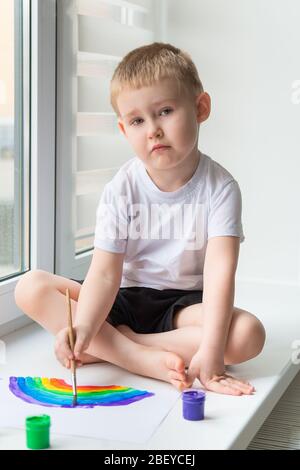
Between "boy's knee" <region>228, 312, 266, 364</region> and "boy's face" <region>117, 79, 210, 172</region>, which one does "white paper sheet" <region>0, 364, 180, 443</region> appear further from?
"boy's face" <region>117, 79, 210, 172</region>

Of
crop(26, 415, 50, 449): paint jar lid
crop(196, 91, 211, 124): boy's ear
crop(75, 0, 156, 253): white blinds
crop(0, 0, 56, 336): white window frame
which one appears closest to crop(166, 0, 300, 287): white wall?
crop(75, 0, 156, 253): white blinds

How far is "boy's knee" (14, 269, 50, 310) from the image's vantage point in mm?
1330

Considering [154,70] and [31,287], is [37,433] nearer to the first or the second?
[31,287]

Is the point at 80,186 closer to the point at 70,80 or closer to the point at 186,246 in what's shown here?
the point at 70,80

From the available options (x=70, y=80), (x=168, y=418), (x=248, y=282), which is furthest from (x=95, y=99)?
(x=168, y=418)

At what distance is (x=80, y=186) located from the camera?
1771 millimetres

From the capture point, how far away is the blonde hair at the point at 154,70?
1253 mm

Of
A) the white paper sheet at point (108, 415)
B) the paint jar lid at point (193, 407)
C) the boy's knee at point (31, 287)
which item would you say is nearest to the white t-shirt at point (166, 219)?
the boy's knee at point (31, 287)

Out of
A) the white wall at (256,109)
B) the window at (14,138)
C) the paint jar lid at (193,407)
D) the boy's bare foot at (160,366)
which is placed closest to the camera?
the paint jar lid at (193,407)

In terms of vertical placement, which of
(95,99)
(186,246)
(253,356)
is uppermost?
(95,99)

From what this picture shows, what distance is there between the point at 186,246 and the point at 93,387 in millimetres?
293

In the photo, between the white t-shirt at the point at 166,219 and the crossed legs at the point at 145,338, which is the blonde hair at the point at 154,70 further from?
the crossed legs at the point at 145,338

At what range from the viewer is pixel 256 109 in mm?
1861

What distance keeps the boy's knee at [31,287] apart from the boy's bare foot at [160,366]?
0.65 feet
